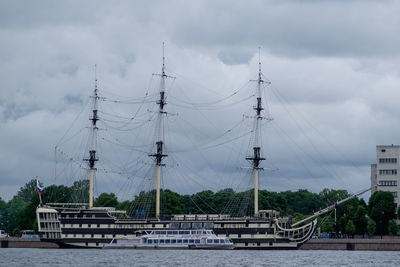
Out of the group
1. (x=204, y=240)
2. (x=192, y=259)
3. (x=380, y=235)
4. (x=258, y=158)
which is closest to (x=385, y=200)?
(x=380, y=235)

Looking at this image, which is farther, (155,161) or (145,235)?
(155,161)

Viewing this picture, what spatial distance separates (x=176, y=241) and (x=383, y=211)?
52388 millimetres

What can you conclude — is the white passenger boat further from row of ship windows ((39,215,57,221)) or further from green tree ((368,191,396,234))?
green tree ((368,191,396,234))

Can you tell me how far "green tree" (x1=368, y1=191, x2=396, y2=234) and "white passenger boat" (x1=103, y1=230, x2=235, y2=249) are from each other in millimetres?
44105

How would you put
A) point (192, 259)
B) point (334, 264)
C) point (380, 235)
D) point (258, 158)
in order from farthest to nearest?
point (380, 235) → point (258, 158) → point (192, 259) → point (334, 264)

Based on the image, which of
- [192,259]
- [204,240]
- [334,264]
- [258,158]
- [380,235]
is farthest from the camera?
[380,235]

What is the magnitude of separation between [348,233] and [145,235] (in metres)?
51.4

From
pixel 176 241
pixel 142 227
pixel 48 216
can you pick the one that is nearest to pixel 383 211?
pixel 176 241

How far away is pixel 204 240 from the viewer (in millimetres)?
140750

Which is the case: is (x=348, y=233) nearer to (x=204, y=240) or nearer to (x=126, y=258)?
(x=204, y=240)

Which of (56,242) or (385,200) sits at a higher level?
(385,200)

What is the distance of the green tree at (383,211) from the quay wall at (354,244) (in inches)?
771

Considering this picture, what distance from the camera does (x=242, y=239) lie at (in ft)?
465

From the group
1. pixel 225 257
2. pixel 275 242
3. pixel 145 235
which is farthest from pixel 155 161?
pixel 225 257
